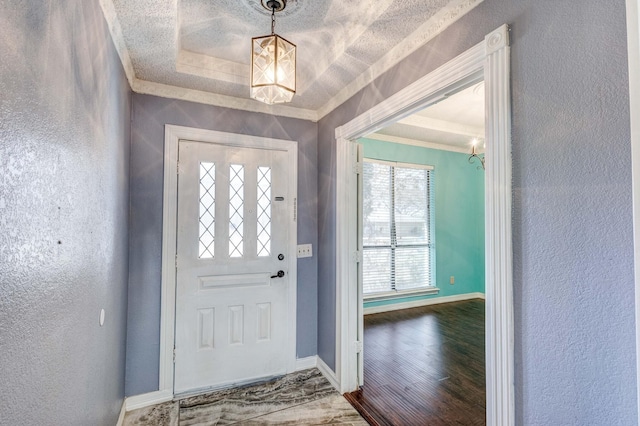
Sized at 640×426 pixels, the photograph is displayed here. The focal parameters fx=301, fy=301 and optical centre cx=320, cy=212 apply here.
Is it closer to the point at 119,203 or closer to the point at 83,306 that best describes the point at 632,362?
the point at 83,306

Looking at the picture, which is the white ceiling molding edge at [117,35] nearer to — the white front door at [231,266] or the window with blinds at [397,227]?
the white front door at [231,266]

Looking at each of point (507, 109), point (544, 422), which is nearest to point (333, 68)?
point (507, 109)

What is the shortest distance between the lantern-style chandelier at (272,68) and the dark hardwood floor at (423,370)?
2.18 m

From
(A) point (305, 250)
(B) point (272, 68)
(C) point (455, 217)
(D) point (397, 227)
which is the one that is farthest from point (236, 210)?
(C) point (455, 217)

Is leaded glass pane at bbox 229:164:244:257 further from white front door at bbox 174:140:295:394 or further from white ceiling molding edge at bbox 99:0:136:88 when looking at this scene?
white ceiling molding edge at bbox 99:0:136:88

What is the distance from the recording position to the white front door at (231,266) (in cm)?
243

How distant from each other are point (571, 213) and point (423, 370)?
7.50ft

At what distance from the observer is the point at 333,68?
2160 millimetres

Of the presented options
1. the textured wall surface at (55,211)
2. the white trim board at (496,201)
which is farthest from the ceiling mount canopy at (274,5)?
the white trim board at (496,201)

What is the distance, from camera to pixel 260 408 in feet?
7.32

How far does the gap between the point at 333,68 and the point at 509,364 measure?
6.61 feet

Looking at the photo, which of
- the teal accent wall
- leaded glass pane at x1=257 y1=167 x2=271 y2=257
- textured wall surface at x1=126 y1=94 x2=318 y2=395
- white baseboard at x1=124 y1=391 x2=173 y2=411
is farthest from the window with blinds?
white baseboard at x1=124 y1=391 x2=173 y2=411

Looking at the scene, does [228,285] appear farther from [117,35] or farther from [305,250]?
[117,35]

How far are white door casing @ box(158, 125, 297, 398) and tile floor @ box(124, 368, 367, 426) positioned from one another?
13 centimetres
